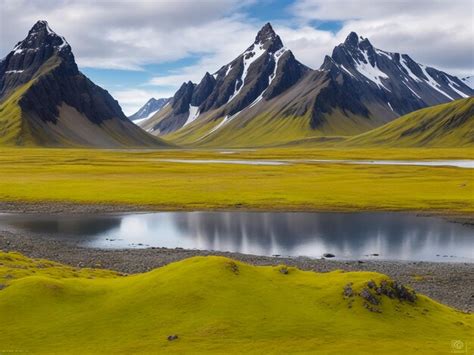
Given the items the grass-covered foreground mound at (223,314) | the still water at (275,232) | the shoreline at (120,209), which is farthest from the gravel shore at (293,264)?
the shoreline at (120,209)

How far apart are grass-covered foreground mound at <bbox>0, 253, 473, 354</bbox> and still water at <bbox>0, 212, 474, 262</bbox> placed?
2710cm

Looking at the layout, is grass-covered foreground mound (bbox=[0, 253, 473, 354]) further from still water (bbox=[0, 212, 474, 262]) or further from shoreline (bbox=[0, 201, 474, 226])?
shoreline (bbox=[0, 201, 474, 226])

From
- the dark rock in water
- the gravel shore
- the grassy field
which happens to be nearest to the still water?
the gravel shore

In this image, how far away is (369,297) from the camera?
25031 millimetres

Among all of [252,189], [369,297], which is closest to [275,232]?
[252,189]

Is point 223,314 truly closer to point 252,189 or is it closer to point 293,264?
point 293,264

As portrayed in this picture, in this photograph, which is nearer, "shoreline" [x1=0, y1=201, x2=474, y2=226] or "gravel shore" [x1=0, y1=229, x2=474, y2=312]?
"gravel shore" [x1=0, y1=229, x2=474, y2=312]

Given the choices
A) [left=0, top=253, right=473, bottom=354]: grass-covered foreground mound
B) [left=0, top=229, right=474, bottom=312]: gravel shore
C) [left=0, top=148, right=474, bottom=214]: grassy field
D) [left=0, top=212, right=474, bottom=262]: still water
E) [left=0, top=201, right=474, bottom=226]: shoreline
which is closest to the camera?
[left=0, top=253, right=473, bottom=354]: grass-covered foreground mound

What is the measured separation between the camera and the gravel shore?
40000 mm

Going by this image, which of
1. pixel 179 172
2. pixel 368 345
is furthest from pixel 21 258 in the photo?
pixel 179 172

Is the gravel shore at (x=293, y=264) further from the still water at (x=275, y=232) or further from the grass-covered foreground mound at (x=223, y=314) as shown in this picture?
the grass-covered foreground mound at (x=223, y=314)

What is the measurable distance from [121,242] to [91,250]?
5.71 meters

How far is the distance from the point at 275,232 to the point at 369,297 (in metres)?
40.5

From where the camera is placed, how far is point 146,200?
3553 inches
